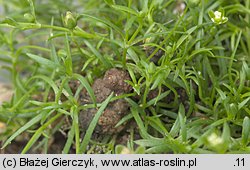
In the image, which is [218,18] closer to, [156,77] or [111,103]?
[156,77]

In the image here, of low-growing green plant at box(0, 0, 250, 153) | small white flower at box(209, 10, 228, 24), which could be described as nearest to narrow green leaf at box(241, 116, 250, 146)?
low-growing green plant at box(0, 0, 250, 153)

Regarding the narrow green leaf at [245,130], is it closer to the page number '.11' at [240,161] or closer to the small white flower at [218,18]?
the page number '.11' at [240,161]

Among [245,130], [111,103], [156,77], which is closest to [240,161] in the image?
[245,130]

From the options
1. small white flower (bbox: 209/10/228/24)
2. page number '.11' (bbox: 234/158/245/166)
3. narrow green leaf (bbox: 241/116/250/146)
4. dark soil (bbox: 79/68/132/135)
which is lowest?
page number '.11' (bbox: 234/158/245/166)

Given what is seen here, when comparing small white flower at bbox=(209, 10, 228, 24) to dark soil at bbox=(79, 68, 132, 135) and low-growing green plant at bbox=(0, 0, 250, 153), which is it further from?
dark soil at bbox=(79, 68, 132, 135)

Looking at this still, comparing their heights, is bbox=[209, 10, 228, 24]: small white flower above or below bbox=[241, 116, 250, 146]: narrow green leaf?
above

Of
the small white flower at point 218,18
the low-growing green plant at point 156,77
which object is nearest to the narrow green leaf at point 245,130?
the low-growing green plant at point 156,77

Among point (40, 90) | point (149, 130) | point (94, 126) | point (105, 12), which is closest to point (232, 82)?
point (149, 130)

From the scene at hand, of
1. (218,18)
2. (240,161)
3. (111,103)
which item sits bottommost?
(240,161)

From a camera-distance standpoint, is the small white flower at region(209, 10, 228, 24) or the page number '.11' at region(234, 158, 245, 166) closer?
the page number '.11' at region(234, 158, 245, 166)
